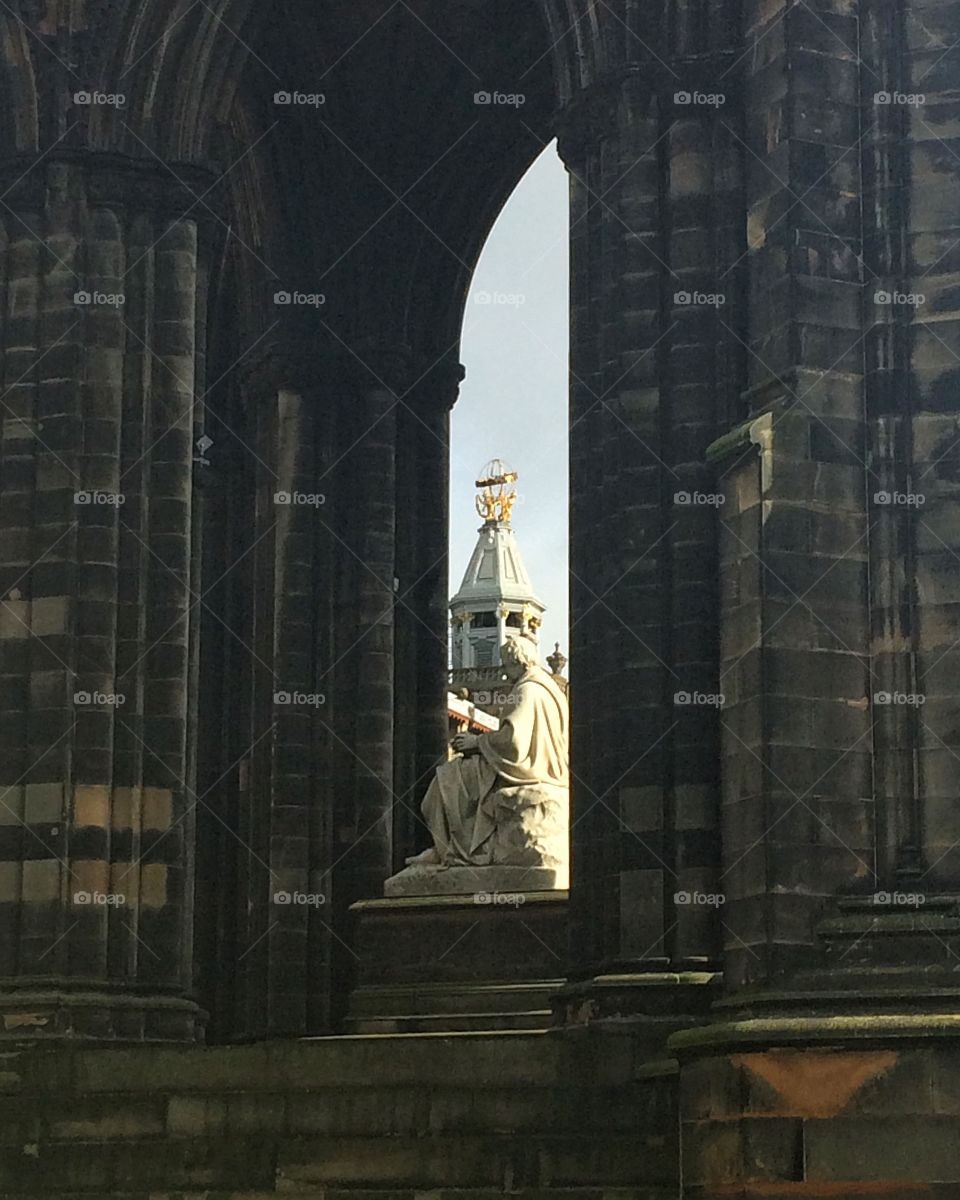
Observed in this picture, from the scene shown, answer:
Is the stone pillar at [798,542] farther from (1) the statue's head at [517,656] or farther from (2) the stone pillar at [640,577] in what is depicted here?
(1) the statue's head at [517,656]

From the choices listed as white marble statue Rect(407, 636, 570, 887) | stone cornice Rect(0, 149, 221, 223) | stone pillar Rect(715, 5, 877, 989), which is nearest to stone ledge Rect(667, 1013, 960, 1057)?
stone pillar Rect(715, 5, 877, 989)

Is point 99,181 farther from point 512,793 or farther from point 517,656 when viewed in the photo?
point 512,793

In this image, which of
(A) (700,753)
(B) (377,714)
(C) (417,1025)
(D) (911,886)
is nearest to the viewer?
(D) (911,886)

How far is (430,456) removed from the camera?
32781 mm

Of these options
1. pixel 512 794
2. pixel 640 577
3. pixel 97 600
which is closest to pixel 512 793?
pixel 512 794

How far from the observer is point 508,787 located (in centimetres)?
2864

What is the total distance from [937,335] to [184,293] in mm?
8286

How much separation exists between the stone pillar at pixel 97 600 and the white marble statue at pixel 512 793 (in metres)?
2.44

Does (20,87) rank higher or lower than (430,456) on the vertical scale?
higher

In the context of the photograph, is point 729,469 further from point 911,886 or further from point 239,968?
point 239,968

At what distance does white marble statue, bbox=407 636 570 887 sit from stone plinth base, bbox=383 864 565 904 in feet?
0.30

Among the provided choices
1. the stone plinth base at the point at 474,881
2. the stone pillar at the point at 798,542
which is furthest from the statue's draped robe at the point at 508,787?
the stone pillar at the point at 798,542

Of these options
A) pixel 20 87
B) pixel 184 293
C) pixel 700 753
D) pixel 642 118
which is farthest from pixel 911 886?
pixel 20 87

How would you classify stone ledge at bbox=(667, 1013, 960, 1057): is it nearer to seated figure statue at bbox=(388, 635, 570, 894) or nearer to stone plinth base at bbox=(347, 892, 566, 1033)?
stone plinth base at bbox=(347, 892, 566, 1033)
